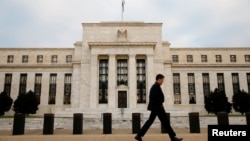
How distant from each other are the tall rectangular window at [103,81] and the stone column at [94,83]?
0.93 metres

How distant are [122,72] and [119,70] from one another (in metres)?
0.64

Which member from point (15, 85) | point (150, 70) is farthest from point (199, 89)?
point (15, 85)

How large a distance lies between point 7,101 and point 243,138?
41.2m

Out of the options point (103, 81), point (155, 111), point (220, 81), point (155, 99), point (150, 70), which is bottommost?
point (155, 111)

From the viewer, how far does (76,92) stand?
138ft

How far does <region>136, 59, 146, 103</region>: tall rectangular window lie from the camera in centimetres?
3985

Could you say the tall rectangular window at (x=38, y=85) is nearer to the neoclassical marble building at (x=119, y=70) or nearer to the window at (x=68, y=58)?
the neoclassical marble building at (x=119, y=70)

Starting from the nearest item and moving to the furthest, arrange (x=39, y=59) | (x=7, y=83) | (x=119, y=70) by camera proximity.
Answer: (x=119, y=70) → (x=7, y=83) → (x=39, y=59)

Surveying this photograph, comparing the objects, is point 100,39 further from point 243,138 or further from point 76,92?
point 243,138

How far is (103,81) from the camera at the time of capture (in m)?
40.6

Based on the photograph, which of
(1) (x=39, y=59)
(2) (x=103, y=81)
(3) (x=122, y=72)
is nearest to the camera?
Answer: (2) (x=103, y=81)

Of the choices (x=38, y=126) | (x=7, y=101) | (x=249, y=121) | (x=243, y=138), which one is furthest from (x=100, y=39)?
(x=243, y=138)

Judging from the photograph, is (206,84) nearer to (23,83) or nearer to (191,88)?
(191,88)

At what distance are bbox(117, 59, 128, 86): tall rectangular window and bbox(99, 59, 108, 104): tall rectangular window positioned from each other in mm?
2014
